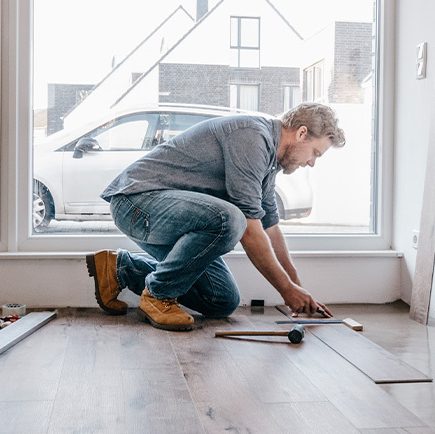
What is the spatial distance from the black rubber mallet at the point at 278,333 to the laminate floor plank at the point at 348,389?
3cm

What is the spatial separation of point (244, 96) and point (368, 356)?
5.36ft

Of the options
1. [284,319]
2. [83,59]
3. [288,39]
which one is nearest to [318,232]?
[284,319]

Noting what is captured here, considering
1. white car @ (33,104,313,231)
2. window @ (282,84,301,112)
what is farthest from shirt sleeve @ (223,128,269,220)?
window @ (282,84,301,112)

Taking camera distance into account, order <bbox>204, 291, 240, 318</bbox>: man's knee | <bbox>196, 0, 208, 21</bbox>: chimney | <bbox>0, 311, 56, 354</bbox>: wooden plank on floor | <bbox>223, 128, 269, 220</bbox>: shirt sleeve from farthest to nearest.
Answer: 1. <bbox>196, 0, 208, 21</bbox>: chimney
2. <bbox>204, 291, 240, 318</bbox>: man's knee
3. <bbox>223, 128, 269, 220</bbox>: shirt sleeve
4. <bbox>0, 311, 56, 354</bbox>: wooden plank on floor

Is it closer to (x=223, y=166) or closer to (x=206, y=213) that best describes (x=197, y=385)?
(x=206, y=213)

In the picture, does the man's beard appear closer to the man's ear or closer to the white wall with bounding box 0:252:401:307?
the man's ear

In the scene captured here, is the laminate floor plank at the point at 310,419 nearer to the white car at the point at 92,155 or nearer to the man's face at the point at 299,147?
the man's face at the point at 299,147

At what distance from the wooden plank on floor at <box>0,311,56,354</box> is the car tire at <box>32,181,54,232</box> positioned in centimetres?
52

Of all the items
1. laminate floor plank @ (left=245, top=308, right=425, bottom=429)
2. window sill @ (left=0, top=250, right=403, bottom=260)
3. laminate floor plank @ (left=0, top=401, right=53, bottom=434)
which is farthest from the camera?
window sill @ (left=0, top=250, right=403, bottom=260)

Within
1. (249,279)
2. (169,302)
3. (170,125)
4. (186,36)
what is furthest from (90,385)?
(186,36)

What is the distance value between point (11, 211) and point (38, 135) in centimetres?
38

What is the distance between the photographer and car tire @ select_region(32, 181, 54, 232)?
3.52m

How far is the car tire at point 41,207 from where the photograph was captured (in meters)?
3.52

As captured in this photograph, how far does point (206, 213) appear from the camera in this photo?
2869 millimetres
